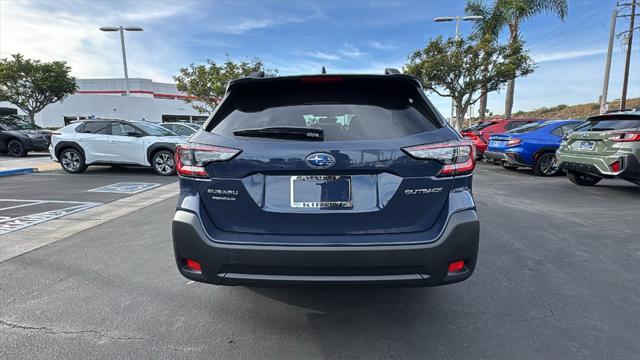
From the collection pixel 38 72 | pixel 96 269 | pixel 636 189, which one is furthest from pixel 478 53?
pixel 38 72

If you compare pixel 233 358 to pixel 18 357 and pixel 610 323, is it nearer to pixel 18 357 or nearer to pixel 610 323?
pixel 18 357

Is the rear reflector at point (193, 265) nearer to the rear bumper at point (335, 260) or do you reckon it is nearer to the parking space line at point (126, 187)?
the rear bumper at point (335, 260)

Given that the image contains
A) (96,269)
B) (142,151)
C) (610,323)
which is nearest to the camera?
(610,323)

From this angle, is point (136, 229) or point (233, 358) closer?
point (233, 358)

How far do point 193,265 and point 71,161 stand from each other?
11.1 m

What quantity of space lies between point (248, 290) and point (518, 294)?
240cm

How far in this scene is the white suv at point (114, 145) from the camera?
10.8m

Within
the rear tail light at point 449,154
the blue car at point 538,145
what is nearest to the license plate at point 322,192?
the rear tail light at point 449,154

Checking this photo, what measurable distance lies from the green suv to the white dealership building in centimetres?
4686

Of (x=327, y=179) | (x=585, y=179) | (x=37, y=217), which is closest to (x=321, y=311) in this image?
(x=327, y=179)

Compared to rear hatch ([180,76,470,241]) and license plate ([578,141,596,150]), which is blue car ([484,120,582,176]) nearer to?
license plate ([578,141,596,150])

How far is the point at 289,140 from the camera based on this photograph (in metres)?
2.34

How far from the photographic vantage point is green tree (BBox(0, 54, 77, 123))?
26203mm

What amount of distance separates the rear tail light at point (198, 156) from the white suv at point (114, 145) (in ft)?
28.7
